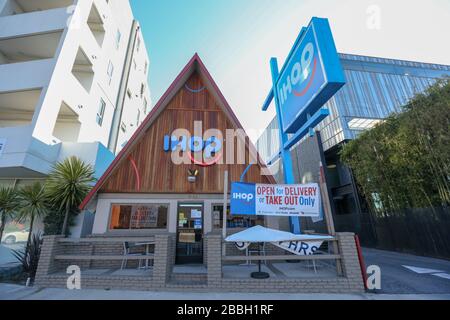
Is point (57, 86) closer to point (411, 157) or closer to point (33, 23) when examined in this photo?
point (33, 23)

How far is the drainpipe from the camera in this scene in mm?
14234

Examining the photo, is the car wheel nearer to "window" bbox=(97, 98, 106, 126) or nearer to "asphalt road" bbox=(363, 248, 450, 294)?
"window" bbox=(97, 98, 106, 126)

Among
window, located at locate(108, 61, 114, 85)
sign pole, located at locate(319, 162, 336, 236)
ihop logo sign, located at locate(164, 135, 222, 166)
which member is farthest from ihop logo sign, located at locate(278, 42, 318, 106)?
window, located at locate(108, 61, 114, 85)

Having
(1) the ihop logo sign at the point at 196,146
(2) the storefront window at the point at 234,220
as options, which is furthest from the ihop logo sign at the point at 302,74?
(2) the storefront window at the point at 234,220

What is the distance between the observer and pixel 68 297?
16.0 ft

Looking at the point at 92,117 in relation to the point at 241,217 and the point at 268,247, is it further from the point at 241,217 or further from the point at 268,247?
the point at 268,247

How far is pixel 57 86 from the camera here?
938 centimetres

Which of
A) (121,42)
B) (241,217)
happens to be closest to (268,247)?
(241,217)

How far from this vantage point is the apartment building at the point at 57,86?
8.49m

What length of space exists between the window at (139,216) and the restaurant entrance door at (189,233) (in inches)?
25.9

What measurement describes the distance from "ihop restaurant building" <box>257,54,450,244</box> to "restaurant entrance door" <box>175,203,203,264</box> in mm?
7512

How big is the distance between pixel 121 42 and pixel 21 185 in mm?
12634

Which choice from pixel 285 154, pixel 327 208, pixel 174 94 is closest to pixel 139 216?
pixel 174 94

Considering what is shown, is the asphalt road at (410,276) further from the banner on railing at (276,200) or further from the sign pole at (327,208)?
the banner on railing at (276,200)
